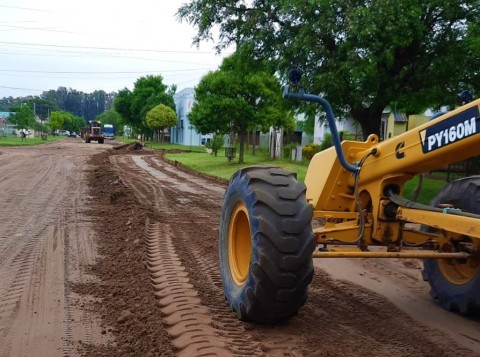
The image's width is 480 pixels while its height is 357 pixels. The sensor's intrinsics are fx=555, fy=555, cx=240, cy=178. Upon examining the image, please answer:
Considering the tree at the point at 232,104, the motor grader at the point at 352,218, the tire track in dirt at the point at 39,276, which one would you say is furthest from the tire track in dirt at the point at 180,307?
the tree at the point at 232,104

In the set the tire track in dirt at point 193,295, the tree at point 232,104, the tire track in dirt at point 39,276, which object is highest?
the tree at point 232,104

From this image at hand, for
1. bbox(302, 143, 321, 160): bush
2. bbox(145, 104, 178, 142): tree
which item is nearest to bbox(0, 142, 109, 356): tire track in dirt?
bbox(302, 143, 321, 160): bush

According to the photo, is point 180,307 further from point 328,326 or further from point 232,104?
point 232,104

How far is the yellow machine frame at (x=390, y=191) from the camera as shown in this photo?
13.1ft

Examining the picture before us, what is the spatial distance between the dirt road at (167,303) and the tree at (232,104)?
57.4ft

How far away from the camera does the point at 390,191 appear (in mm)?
4891

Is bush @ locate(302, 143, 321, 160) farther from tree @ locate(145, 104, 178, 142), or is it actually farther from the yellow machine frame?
tree @ locate(145, 104, 178, 142)

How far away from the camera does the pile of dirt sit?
4176 millimetres

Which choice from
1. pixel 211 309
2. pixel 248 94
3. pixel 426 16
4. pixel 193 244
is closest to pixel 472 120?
pixel 211 309

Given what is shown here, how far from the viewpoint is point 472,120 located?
374 cm

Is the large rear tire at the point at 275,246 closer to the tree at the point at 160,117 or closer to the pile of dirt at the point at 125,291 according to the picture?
the pile of dirt at the point at 125,291

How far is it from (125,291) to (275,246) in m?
2.26

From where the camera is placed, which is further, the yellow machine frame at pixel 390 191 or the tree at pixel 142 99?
the tree at pixel 142 99

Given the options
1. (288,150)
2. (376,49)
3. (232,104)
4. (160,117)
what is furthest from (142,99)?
(376,49)
